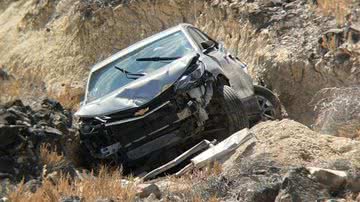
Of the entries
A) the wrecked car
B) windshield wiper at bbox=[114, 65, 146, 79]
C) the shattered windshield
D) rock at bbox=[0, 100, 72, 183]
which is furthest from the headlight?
rock at bbox=[0, 100, 72, 183]

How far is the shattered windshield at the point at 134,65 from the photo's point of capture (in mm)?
10352

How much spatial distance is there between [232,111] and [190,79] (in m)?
0.70

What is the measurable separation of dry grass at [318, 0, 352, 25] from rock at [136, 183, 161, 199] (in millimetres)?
7714

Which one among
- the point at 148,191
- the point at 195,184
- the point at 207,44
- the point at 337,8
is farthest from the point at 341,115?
the point at 148,191

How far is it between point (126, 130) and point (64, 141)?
941 mm

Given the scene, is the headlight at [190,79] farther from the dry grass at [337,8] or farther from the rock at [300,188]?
the dry grass at [337,8]

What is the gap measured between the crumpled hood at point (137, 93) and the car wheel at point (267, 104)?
241cm

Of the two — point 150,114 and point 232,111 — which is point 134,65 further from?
point 232,111

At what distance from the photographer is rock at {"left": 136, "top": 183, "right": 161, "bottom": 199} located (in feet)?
22.9

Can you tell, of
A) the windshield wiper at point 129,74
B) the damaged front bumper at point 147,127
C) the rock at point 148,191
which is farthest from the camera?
the windshield wiper at point 129,74

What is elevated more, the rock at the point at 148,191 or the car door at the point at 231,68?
the rock at the point at 148,191

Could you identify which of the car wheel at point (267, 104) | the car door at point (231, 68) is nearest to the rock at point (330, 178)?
the car door at point (231, 68)

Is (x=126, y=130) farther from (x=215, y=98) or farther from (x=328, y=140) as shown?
(x=328, y=140)

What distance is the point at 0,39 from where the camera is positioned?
74.9 feet
